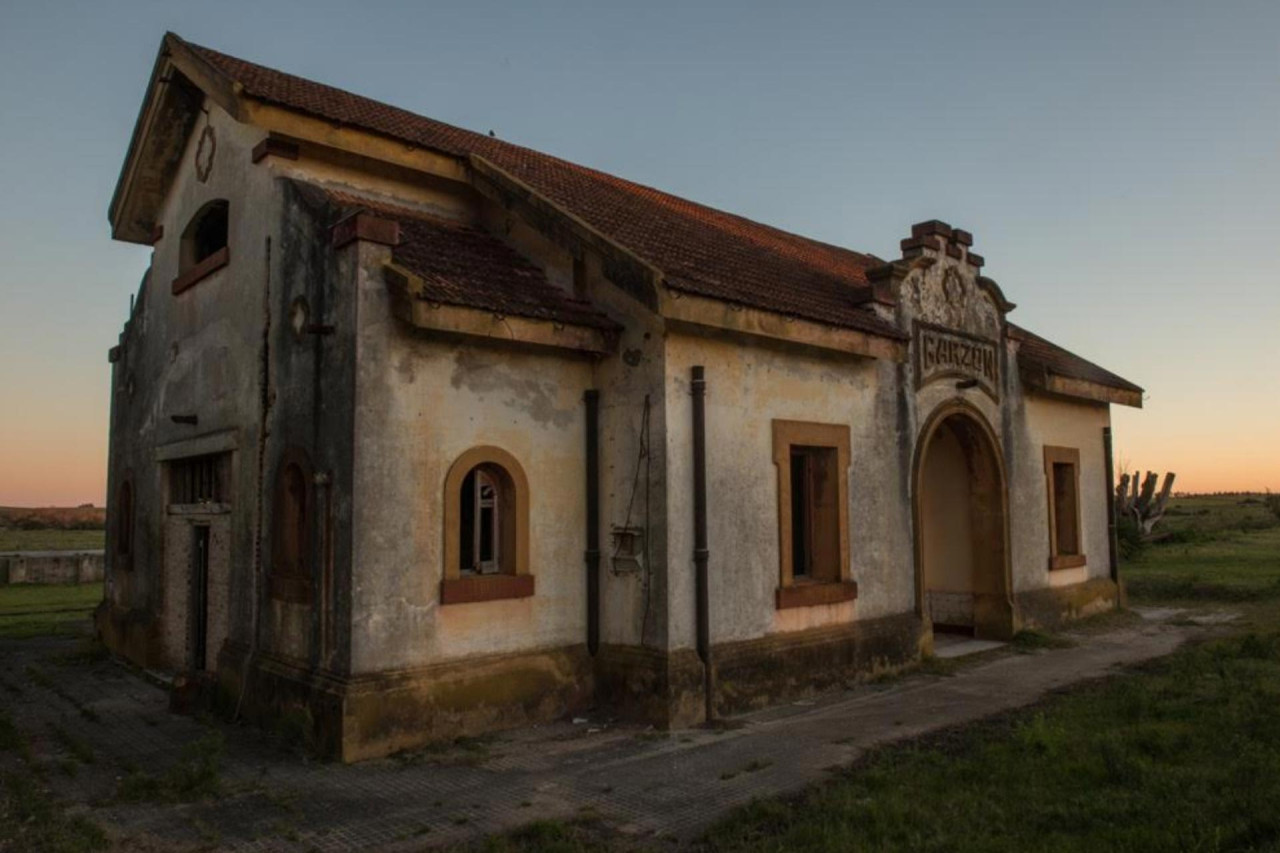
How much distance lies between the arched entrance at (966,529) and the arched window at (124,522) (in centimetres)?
1193

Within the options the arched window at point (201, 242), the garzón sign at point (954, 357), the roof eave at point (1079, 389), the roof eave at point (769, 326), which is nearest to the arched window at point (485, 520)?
the roof eave at point (769, 326)

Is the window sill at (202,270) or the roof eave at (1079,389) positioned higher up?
the window sill at (202,270)

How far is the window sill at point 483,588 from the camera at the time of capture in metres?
8.84

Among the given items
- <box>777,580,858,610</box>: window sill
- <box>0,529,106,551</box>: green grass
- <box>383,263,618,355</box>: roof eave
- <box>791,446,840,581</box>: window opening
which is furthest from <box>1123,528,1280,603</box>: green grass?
<box>0,529,106,551</box>: green grass

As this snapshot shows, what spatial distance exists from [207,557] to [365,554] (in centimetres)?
436

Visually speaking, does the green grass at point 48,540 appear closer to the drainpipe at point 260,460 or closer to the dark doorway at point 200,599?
the dark doorway at point 200,599

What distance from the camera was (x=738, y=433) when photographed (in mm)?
10102

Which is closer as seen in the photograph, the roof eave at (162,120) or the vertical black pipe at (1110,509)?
the roof eave at (162,120)

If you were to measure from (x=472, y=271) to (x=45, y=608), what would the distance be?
15990 millimetres

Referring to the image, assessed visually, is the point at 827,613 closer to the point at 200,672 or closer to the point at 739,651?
the point at 739,651

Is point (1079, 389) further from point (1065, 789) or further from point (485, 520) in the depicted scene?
point (485, 520)

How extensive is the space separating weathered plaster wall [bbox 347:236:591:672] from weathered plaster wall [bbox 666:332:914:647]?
124cm

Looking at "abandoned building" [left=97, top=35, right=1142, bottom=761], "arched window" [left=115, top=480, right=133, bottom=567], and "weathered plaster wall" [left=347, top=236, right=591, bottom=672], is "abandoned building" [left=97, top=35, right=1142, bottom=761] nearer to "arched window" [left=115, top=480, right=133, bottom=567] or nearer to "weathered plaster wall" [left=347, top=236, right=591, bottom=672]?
"weathered plaster wall" [left=347, top=236, right=591, bottom=672]

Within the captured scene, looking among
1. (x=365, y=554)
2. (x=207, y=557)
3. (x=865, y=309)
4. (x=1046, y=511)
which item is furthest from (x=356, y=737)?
(x=1046, y=511)
